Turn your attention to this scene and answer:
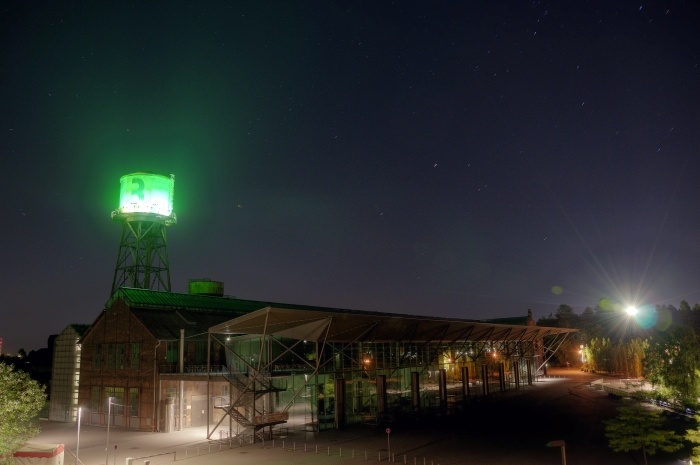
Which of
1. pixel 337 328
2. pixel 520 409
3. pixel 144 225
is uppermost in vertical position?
pixel 144 225

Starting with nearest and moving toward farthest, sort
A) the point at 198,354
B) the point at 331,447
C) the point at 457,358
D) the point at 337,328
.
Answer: the point at 331,447 < the point at 337,328 < the point at 198,354 < the point at 457,358

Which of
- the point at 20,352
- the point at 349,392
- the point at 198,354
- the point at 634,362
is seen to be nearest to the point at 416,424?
the point at 349,392

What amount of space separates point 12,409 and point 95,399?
81.5 ft

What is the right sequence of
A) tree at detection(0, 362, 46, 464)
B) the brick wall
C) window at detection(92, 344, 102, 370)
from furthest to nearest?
window at detection(92, 344, 102, 370), the brick wall, tree at detection(0, 362, 46, 464)

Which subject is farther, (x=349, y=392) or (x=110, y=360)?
(x=110, y=360)

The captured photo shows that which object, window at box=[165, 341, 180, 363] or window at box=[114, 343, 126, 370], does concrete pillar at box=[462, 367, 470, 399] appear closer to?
window at box=[165, 341, 180, 363]

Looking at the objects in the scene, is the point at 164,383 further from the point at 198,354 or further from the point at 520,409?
the point at 520,409

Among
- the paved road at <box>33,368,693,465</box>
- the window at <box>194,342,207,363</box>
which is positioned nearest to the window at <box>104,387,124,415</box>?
the paved road at <box>33,368,693,465</box>

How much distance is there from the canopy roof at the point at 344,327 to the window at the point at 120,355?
11.7m

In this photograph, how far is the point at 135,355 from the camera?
4688 centimetres

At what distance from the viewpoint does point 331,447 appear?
34188mm

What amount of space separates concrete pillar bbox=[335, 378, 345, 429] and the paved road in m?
2.49

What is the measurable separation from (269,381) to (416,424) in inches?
474

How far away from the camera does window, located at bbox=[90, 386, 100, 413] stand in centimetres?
4900
